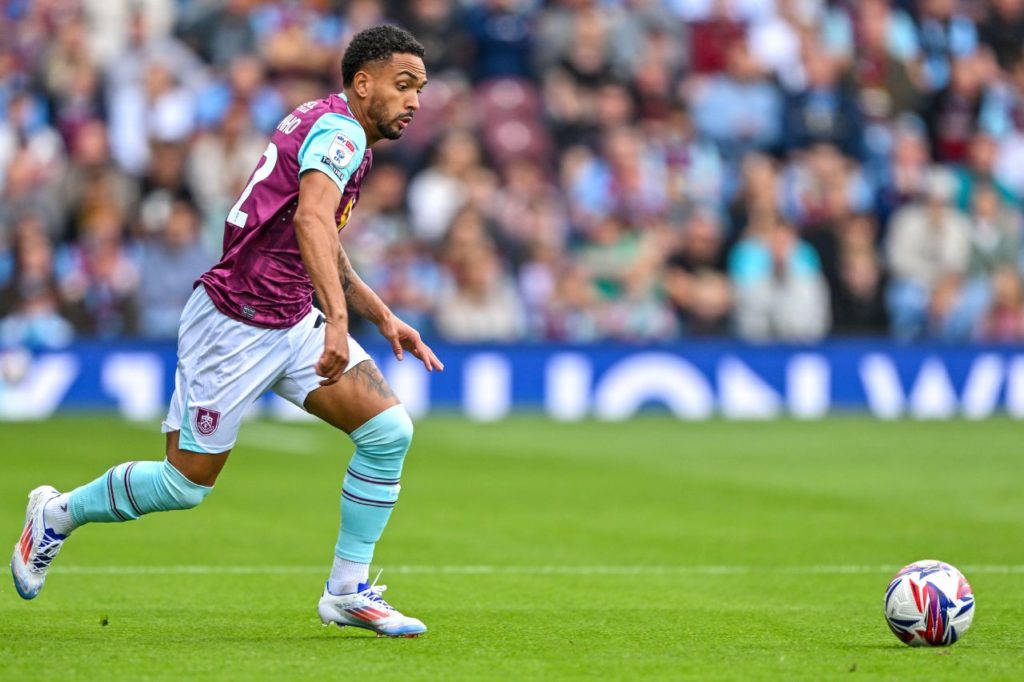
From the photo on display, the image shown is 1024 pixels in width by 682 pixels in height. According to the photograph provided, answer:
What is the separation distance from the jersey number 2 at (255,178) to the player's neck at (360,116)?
35 cm

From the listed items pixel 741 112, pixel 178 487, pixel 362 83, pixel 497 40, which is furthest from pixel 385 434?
pixel 741 112

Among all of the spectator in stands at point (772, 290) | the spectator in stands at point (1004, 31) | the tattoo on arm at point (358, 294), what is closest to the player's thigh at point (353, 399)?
the tattoo on arm at point (358, 294)

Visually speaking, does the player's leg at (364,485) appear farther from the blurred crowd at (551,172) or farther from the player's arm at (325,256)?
the blurred crowd at (551,172)

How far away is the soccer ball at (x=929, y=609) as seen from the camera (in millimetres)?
7082

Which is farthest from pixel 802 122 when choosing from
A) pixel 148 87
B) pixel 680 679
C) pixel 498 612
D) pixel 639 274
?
pixel 680 679

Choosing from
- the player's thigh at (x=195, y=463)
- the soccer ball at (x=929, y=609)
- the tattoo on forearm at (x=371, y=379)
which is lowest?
the soccer ball at (x=929, y=609)

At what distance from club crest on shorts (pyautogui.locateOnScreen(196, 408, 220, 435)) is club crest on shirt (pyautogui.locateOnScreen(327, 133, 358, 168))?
1127mm

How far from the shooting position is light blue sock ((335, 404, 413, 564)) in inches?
291

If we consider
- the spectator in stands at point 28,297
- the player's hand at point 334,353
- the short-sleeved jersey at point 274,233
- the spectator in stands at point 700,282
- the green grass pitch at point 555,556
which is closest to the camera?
the player's hand at point 334,353

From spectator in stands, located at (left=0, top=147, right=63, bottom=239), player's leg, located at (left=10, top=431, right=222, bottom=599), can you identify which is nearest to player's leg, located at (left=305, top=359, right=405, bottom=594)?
player's leg, located at (left=10, top=431, right=222, bottom=599)

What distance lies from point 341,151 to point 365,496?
1434 millimetres

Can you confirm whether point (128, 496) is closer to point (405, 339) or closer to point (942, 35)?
point (405, 339)

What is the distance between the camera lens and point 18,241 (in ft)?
61.2

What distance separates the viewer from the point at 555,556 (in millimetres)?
10352
